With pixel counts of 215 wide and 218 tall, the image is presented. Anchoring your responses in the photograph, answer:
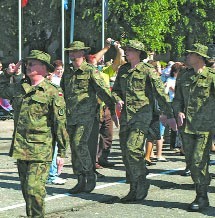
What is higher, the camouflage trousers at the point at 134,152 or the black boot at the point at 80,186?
the camouflage trousers at the point at 134,152

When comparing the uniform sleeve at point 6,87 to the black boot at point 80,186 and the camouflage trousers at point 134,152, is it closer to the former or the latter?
the camouflage trousers at point 134,152

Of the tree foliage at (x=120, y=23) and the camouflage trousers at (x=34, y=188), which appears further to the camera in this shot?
the tree foliage at (x=120, y=23)

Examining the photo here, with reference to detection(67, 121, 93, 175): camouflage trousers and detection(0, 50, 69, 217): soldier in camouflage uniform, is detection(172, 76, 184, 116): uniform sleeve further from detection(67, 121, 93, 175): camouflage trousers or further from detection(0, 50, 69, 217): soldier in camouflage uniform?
detection(0, 50, 69, 217): soldier in camouflage uniform

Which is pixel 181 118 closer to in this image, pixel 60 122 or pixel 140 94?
pixel 140 94

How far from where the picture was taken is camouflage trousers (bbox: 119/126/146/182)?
9148 millimetres

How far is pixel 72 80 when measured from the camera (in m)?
9.77

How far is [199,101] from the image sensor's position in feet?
29.0

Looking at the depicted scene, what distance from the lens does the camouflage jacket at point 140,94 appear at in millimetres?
9211

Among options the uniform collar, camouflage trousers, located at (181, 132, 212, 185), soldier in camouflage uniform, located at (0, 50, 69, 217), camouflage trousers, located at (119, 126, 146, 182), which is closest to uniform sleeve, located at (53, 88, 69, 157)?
soldier in camouflage uniform, located at (0, 50, 69, 217)

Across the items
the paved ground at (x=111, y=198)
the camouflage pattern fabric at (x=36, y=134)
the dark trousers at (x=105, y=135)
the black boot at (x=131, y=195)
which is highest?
the camouflage pattern fabric at (x=36, y=134)

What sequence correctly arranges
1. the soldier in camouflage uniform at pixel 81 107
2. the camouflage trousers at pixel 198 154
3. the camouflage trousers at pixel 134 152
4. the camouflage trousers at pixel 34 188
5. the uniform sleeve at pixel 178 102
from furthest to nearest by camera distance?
the soldier in camouflage uniform at pixel 81 107 < the camouflage trousers at pixel 134 152 < the uniform sleeve at pixel 178 102 < the camouflage trousers at pixel 198 154 < the camouflage trousers at pixel 34 188

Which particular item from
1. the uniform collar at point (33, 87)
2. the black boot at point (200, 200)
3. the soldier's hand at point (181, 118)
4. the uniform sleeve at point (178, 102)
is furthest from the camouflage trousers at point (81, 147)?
the uniform collar at point (33, 87)

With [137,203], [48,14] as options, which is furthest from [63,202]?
[48,14]

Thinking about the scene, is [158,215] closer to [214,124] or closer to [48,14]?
[214,124]
